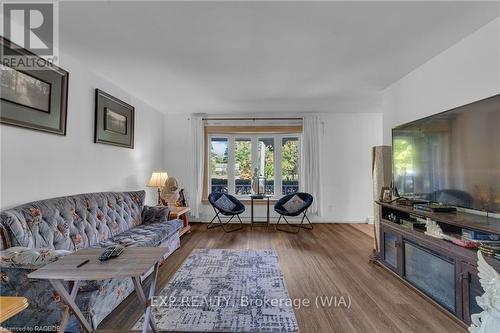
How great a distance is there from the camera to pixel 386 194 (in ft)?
10.5

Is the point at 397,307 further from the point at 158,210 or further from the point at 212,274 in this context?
the point at 158,210

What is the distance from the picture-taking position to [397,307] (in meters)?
2.19

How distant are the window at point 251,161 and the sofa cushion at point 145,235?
7.73 ft

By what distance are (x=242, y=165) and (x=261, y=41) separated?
11.9 feet

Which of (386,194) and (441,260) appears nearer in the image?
(441,260)

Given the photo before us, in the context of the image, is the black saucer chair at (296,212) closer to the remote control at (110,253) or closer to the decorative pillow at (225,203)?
the decorative pillow at (225,203)

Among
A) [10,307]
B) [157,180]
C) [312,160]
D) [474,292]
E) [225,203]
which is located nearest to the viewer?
[10,307]

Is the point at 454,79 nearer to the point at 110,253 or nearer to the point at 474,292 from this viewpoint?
the point at 474,292

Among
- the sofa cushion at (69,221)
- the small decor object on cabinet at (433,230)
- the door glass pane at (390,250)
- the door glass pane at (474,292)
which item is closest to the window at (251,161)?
the sofa cushion at (69,221)

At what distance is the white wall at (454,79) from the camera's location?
205 centimetres

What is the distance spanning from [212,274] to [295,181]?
3400 millimetres

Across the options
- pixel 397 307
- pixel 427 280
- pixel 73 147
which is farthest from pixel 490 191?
pixel 73 147

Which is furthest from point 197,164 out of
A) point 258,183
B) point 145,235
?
point 145,235

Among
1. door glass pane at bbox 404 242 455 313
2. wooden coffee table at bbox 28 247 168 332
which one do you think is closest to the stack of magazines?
door glass pane at bbox 404 242 455 313
